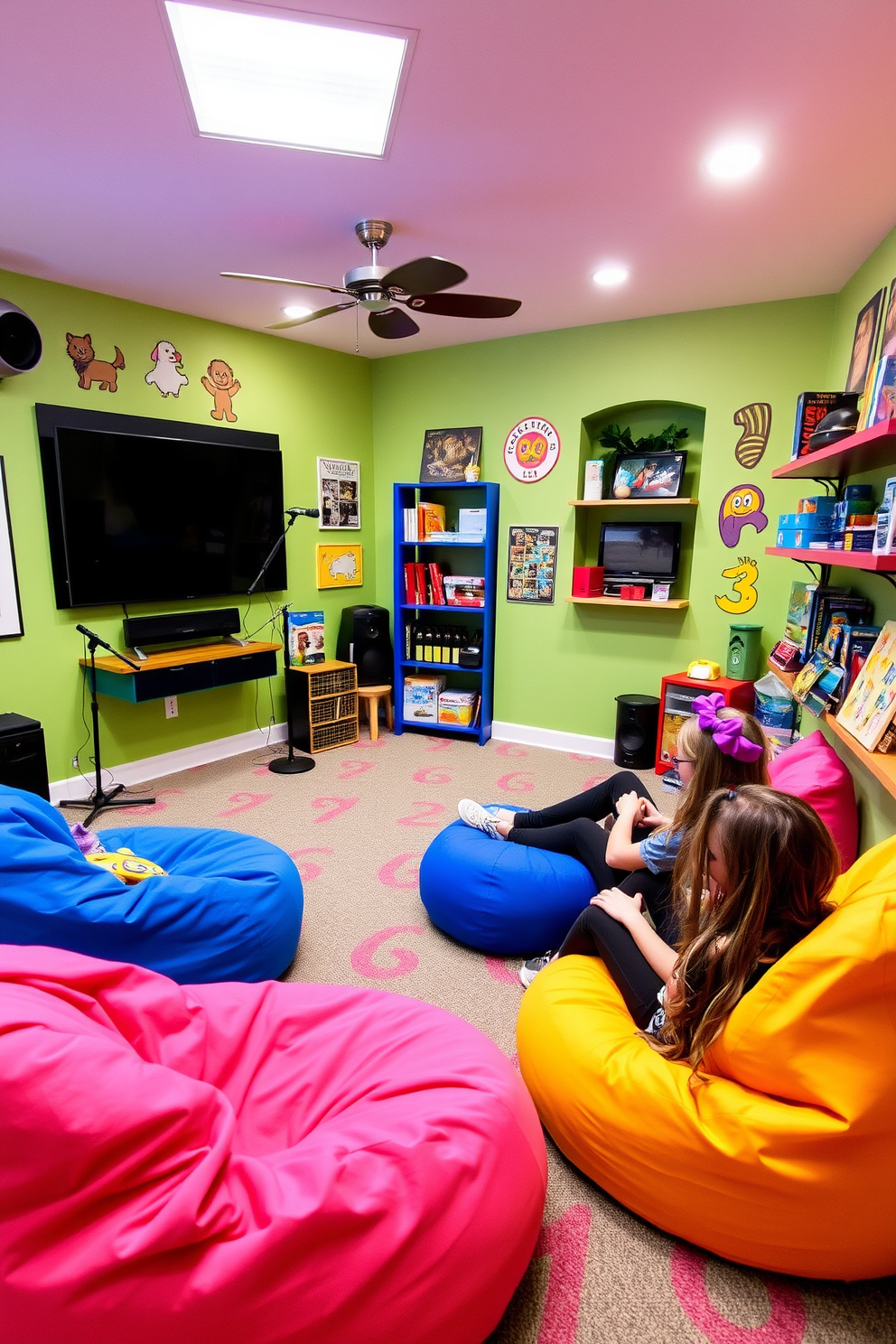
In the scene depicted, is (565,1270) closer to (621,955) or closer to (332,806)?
(621,955)

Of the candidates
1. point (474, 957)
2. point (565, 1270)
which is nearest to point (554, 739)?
point (474, 957)

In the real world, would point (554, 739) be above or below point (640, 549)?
below

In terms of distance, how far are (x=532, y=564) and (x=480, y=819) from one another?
2.48m

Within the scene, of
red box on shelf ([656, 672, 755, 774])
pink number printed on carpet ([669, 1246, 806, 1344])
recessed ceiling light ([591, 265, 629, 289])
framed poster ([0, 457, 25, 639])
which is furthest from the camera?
red box on shelf ([656, 672, 755, 774])

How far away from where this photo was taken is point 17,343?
10.5 feet

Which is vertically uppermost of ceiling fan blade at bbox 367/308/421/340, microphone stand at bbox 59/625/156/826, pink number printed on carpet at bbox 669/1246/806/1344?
ceiling fan blade at bbox 367/308/421/340

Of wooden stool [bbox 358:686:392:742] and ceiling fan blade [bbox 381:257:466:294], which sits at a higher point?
ceiling fan blade [bbox 381:257:466:294]

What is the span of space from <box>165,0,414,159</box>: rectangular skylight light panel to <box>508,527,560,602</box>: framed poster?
2722 millimetres

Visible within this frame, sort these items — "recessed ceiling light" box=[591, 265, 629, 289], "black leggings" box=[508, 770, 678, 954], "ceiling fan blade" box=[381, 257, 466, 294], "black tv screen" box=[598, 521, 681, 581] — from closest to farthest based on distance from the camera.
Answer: "black leggings" box=[508, 770, 678, 954] < "ceiling fan blade" box=[381, 257, 466, 294] < "recessed ceiling light" box=[591, 265, 629, 289] < "black tv screen" box=[598, 521, 681, 581]

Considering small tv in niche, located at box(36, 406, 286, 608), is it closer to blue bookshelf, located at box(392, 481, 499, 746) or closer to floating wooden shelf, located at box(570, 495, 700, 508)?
blue bookshelf, located at box(392, 481, 499, 746)

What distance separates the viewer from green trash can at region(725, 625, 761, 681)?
394 cm

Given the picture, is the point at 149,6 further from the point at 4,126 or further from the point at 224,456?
the point at 224,456

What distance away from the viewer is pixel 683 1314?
130 cm

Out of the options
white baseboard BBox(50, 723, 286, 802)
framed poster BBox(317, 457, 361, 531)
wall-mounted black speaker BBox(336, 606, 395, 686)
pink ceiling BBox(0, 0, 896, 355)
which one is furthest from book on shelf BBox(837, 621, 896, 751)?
framed poster BBox(317, 457, 361, 531)
